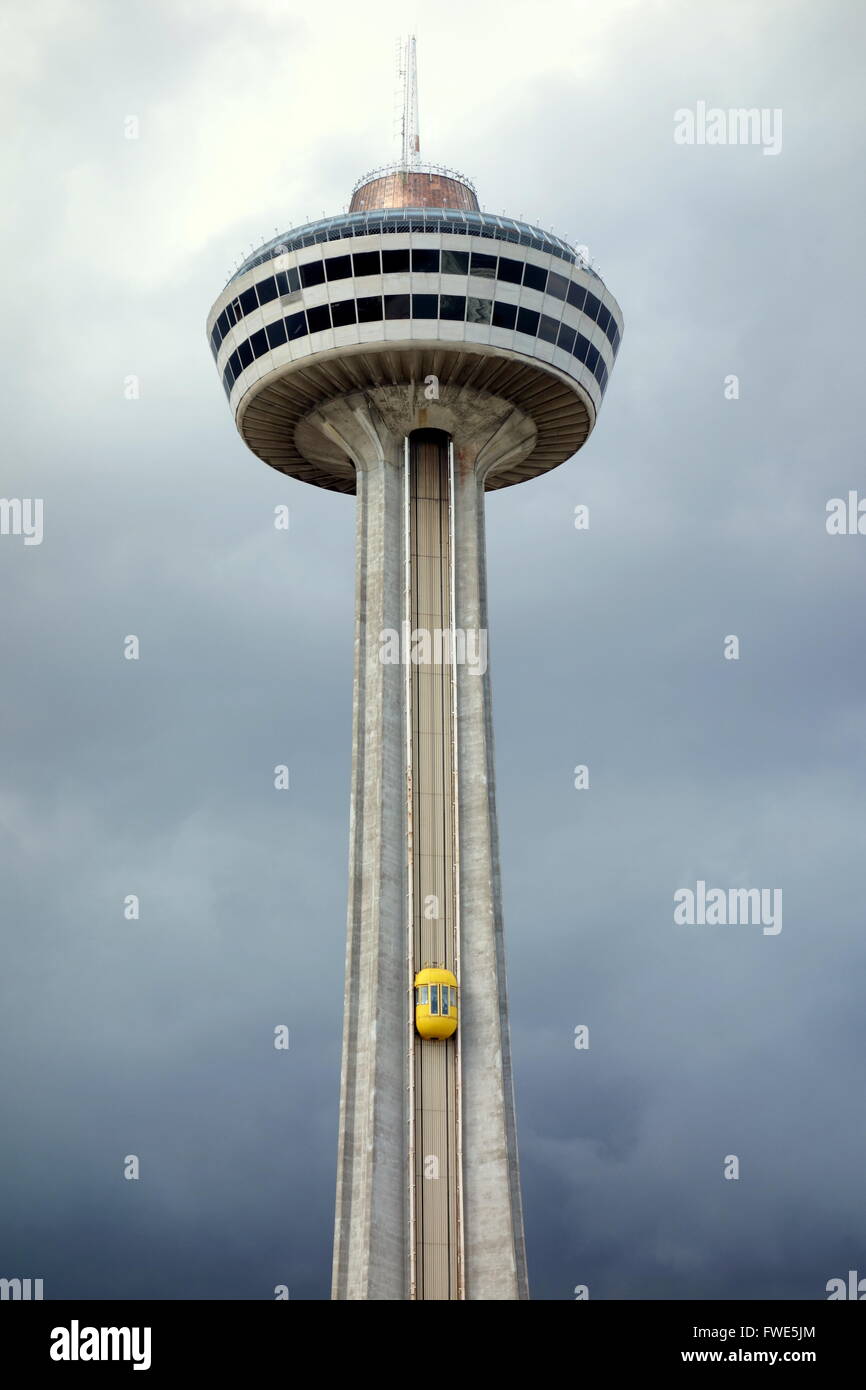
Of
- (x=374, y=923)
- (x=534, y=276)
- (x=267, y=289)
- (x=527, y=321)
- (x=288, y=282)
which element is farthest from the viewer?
(x=267, y=289)

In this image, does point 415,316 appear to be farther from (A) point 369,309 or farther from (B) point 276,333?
(B) point 276,333

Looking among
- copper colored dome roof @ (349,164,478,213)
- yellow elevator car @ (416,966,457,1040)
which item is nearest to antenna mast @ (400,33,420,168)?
copper colored dome roof @ (349,164,478,213)

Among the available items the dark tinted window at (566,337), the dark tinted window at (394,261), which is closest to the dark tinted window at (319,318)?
the dark tinted window at (394,261)

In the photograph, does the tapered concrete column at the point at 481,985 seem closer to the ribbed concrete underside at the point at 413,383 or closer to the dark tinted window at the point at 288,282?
the ribbed concrete underside at the point at 413,383

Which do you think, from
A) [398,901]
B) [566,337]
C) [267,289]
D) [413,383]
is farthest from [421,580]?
[398,901]
